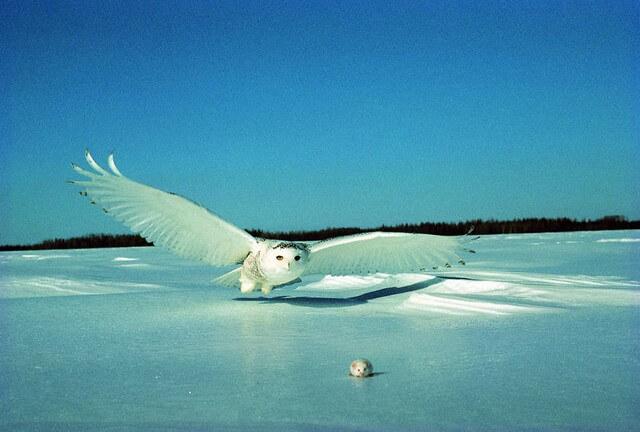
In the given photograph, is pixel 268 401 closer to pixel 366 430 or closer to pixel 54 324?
pixel 366 430

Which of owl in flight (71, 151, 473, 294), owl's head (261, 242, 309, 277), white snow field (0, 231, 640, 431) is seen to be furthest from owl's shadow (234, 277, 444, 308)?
owl's head (261, 242, 309, 277)

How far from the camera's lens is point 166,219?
247 inches

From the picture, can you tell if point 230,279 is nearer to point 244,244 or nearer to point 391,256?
point 244,244

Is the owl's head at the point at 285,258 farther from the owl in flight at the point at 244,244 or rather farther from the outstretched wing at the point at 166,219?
the outstretched wing at the point at 166,219

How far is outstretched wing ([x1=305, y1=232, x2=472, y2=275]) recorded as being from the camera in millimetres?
6441

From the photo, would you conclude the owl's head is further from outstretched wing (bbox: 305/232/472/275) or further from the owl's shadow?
outstretched wing (bbox: 305/232/472/275)

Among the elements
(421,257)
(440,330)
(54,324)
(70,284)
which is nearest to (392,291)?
(421,257)

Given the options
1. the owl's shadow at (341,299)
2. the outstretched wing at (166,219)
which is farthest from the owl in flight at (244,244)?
the owl's shadow at (341,299)

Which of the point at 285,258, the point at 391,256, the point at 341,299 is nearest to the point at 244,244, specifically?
the point at 285,258

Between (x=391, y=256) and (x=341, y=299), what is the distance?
31.1 inches

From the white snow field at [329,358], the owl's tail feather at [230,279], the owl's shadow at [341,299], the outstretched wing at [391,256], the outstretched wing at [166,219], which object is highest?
the outstretched wing at [166,219]

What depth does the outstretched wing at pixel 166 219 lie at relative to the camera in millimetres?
5965

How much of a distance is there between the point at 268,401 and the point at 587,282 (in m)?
5.06

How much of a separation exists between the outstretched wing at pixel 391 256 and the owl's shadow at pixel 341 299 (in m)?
0.18
